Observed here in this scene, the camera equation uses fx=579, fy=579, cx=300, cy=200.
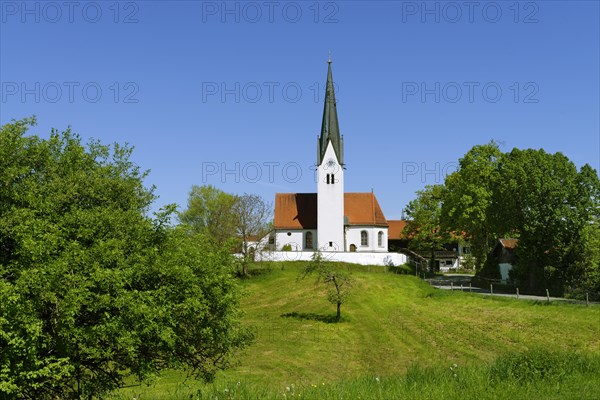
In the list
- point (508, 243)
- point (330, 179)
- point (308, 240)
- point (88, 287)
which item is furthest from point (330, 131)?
point (88, 287)

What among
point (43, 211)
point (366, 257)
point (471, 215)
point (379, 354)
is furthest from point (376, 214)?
point (43, 211)

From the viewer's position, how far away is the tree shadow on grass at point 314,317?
37.9 m

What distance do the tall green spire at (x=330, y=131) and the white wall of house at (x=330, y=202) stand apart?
19.2 inches

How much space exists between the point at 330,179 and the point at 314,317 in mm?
31420

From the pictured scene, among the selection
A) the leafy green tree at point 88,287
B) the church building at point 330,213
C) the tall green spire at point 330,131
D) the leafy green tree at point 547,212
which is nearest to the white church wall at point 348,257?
the church building at point 330,213

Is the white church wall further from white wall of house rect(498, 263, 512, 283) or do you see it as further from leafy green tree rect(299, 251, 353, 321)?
leafy green tree rect(299, 251, 353, 321)

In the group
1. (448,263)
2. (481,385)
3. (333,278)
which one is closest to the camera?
(481,385)

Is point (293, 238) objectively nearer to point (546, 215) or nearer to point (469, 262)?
point (469, 262)

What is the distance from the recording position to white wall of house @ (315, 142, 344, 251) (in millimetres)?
67750

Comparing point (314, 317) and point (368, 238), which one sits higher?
point (368, 238)

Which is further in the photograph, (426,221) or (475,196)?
(426,221)

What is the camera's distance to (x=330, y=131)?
68375mm

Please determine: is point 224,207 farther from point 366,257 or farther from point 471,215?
point 471,215

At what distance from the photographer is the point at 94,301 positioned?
15500mm
